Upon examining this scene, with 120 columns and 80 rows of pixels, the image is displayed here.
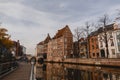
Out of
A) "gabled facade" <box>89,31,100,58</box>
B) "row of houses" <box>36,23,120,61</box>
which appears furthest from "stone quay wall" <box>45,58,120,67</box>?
"gabled facade" <box>89,31,100,58</box>

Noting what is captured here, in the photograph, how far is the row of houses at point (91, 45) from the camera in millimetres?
53688

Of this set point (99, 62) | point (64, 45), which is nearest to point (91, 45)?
point (64, 45)

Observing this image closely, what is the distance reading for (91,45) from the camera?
233 feet

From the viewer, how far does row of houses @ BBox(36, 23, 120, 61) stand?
176ft

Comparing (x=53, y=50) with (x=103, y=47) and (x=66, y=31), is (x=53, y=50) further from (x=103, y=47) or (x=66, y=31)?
(x=103, y=47)

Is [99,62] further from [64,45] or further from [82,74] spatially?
[64,45]

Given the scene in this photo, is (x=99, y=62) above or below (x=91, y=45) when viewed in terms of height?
below

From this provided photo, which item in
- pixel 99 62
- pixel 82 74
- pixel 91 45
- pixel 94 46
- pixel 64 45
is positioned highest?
pixel 64 45

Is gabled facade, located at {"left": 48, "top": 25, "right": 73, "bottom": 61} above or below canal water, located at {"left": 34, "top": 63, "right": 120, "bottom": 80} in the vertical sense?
above

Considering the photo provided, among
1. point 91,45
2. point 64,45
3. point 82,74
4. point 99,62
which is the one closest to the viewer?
point 82,74

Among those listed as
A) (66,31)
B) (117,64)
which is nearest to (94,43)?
(66,31)

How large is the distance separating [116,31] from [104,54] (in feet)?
36.8

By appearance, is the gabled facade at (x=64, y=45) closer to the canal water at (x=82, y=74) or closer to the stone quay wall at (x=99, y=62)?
the stone quay wall at (x=99, y=62)

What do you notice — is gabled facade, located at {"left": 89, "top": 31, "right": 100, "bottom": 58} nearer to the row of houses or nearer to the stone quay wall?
the row of houses
